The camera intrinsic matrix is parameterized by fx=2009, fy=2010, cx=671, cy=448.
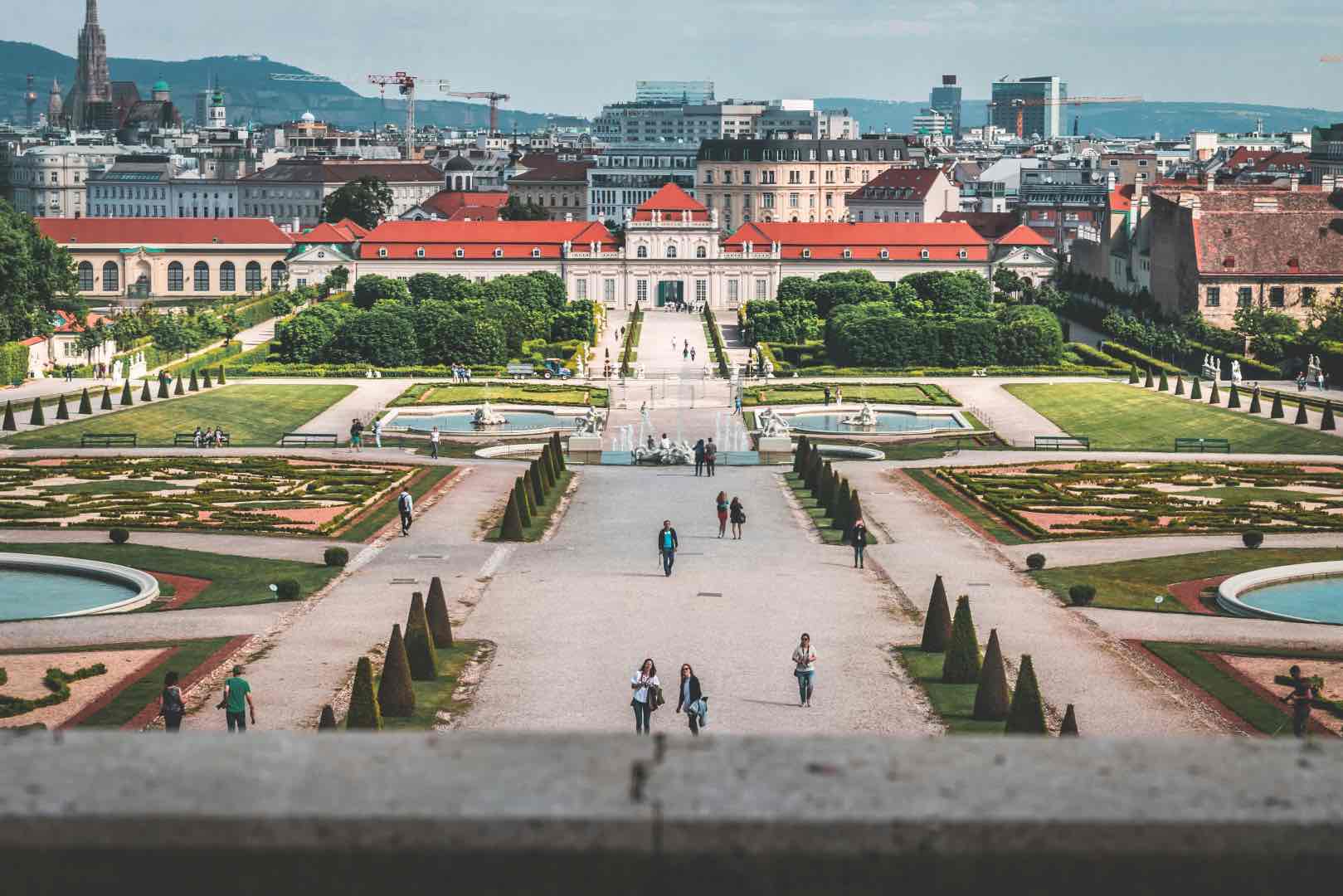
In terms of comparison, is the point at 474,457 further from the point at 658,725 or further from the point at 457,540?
the point at 658,725

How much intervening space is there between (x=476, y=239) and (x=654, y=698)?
130 metres

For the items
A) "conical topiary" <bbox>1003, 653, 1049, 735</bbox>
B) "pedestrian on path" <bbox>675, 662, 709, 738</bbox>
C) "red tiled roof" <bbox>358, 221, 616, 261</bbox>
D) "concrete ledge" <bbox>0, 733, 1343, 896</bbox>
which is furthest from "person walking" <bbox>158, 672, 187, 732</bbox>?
"red tiled roof" <bbox>358, 221, 616, 261</bbox>

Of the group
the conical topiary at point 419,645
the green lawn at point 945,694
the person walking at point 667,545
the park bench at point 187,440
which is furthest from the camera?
the park bench at point 187,440

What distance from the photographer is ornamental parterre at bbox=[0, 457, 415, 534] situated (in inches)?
2153

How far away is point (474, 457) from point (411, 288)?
238ft

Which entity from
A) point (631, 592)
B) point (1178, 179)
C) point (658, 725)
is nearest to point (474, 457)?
point (631, 592)

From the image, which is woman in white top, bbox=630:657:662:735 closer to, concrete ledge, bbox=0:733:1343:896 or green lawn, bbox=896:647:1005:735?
green lawn, bbox=896:647:1005:735

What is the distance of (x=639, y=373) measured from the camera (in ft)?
365

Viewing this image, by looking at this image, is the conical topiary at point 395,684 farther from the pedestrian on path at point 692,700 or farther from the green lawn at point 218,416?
the green lawn at point 218,416

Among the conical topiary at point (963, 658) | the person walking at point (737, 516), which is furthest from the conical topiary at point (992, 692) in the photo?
the person walking at point (737, 516)

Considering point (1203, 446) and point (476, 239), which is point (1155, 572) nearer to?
point (1203, 446)

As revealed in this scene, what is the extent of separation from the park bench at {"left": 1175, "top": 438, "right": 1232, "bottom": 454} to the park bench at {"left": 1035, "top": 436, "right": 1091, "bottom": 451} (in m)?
3.48

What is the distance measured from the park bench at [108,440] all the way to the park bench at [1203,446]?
130 feet

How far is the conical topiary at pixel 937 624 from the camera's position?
36.8 metres
